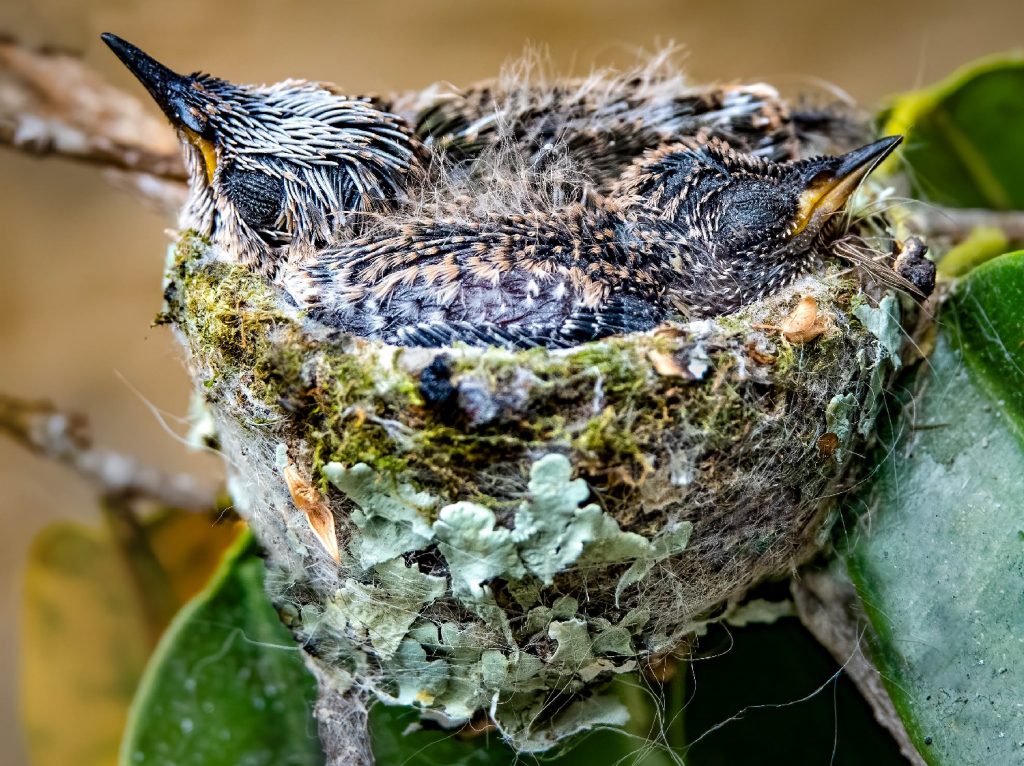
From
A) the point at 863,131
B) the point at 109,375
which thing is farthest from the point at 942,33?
Answer: the point at 109,375

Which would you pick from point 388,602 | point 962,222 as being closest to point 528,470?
point 388,602

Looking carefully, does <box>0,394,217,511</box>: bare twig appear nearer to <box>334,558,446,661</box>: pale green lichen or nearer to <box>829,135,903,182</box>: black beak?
<box>334,558,446,661</box>: pale green lichen

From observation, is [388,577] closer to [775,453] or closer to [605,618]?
[605,618]

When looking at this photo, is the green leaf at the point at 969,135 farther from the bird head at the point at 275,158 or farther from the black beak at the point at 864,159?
the bird head at the point at 275,158

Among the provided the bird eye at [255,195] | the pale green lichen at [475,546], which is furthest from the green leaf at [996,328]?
the bird eye at [255,195]

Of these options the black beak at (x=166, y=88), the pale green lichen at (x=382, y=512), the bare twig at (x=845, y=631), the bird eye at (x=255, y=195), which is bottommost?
the bare twig at (x=845, y=631)

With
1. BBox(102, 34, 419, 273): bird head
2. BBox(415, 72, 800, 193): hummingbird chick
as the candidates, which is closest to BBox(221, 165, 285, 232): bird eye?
BBox(102, 34, 419, 273): bird head
